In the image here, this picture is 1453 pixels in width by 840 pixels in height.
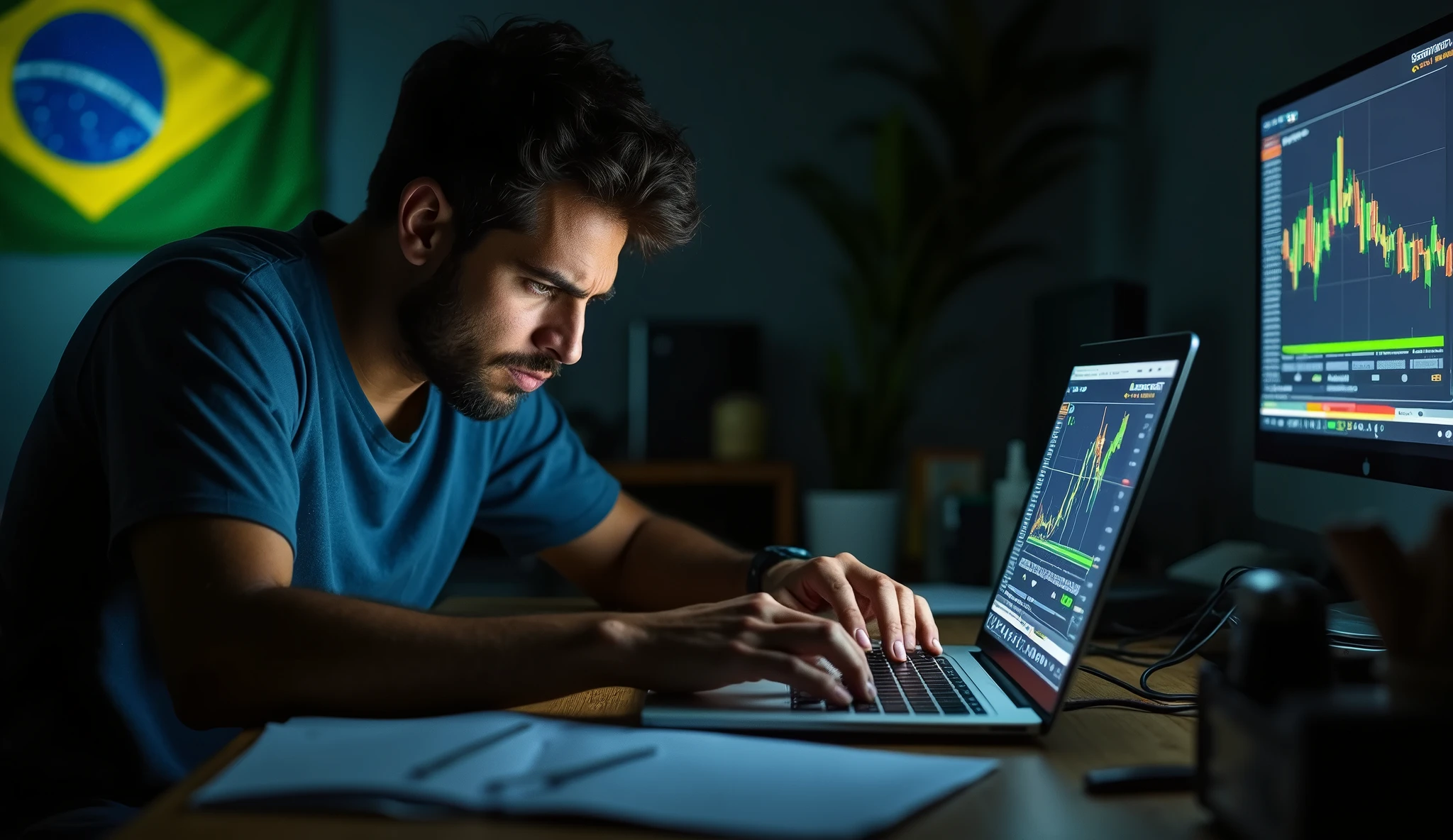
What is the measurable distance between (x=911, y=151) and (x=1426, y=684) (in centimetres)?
226

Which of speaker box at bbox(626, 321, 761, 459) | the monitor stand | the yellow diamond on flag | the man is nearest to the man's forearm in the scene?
the man

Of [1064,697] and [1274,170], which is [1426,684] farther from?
[1274,170]

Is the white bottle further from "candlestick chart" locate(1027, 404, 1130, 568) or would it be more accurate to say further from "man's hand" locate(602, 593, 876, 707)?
"man's hand" locate(602, 593, 876, 707)

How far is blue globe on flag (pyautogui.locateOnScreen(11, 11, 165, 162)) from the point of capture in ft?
9.21

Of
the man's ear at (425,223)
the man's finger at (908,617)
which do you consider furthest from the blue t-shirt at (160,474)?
the man's finger at (908,617)

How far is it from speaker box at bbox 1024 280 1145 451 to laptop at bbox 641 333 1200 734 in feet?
2.03

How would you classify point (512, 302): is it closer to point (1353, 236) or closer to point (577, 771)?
point (577, 771)

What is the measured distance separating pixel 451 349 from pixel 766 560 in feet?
1.37

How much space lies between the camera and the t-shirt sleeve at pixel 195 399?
0.80 meters

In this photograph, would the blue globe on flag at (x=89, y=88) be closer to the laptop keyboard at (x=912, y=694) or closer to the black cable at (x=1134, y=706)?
the laptop keyboard at (x=912, y=694)

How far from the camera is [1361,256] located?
95 cm

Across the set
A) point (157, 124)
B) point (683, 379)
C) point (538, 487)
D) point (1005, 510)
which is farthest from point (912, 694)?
point (157, 124)

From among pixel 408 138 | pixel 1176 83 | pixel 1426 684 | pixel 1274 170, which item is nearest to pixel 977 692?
pixel 1426 684

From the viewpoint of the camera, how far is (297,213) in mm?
2895
